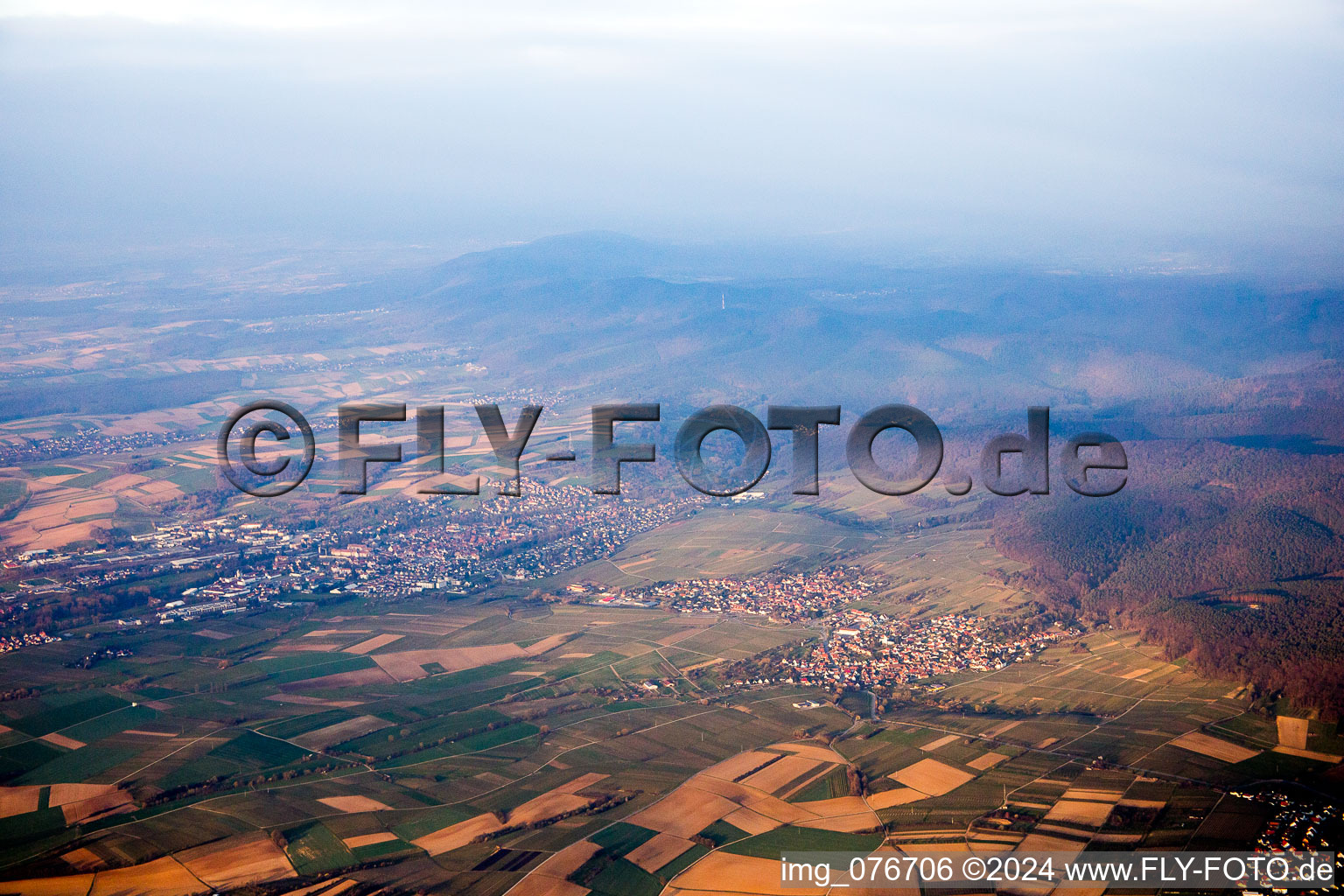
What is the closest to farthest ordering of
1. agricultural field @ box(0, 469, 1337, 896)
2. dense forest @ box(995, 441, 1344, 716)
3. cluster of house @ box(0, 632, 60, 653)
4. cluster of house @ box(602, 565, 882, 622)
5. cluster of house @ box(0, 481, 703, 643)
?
agricultural field @ box(0, 469, 1337, 896) → dense forest @ box(995, 441, 1344, 716) → cluster of house @ box(0, 632, 60, 653) → cluster of house @ box(602, 565, 882, 622) → cluster of house @ box(0, 481, 703, 643)

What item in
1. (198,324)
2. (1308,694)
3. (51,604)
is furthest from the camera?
(198,324)

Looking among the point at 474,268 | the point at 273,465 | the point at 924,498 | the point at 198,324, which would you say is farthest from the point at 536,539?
the point at 474,268

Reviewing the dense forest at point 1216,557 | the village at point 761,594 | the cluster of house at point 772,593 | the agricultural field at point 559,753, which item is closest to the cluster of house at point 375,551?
the agricultural field at point 559,753

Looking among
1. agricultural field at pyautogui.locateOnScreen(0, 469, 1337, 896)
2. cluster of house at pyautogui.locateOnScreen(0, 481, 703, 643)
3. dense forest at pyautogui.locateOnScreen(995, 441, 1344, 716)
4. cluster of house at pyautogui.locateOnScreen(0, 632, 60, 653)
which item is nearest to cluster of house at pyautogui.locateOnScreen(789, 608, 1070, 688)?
agricultural field at pyautogui.locateOnScreen(0, 469, 1337, 896)

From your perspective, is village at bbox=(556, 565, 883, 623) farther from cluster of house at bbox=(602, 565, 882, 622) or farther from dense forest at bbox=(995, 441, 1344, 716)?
dense forest at bbox=(995, 441, 1344, 716)

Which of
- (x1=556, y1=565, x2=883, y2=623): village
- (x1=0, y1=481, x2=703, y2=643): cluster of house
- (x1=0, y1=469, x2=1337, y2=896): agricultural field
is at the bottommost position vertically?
(x1=0, y1=469, x2=1337, y2=896): agricultural field

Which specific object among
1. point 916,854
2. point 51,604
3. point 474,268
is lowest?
point 916,854

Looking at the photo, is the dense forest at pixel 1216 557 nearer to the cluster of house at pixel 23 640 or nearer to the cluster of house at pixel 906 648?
the cluster of house at pixel 906 648

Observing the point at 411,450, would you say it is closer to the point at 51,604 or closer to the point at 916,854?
the point at 51,604

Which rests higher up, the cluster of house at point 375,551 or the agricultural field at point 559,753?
the cluster of house at point 375,551

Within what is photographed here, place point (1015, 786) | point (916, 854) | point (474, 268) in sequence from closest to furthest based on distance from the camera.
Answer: point (916, 854) < point (1015, 786) < point (474, 268)

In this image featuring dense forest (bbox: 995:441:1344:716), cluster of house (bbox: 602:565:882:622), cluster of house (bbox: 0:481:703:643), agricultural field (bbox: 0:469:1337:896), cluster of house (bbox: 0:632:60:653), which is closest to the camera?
agricultural field (bbox: 0:469:1337:896)
